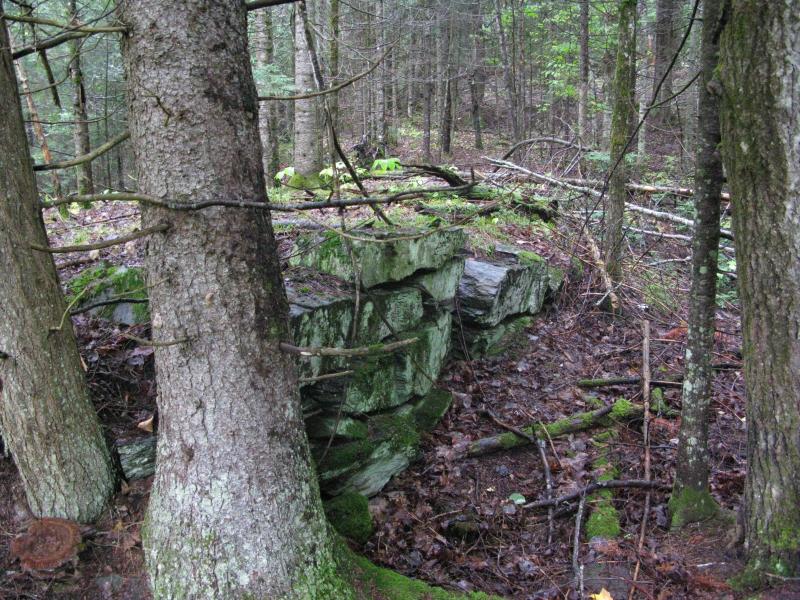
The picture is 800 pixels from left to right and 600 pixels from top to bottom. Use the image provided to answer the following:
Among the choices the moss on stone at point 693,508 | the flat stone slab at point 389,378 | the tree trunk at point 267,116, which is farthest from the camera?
the tree trunk at point 267,116

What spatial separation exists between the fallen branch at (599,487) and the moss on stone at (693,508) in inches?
21.4

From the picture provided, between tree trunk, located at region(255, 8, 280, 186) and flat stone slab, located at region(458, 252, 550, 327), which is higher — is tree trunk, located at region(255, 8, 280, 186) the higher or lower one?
the higher one

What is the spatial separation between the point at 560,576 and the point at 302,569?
1968 mm

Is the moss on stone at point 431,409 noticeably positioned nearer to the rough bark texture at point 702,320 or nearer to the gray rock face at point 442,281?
the gray rock face at point 442,281

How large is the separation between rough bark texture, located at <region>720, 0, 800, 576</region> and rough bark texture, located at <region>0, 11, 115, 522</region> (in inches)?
152

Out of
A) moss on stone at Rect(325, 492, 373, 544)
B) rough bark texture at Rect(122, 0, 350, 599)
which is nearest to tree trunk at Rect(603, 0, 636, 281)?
moss on stone at Rect(325, 492, 373, 544)

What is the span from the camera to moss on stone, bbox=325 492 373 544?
13.9 ft

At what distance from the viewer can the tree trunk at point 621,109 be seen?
6.87 meters

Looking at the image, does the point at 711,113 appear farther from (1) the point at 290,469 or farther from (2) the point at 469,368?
(2) the point at 469,368

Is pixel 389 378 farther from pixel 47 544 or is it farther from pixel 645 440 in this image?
pixel 47 544

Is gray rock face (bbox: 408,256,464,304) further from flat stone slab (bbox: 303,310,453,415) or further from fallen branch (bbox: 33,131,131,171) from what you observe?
fallen branch (bbox: 33,131,131,171)

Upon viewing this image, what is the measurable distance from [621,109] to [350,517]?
5862mm

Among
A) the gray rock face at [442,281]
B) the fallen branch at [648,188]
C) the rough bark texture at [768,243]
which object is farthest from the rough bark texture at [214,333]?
the fallen branch at [648,188]

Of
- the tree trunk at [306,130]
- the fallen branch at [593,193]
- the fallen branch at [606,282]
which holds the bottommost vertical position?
the fallen branch at [606,282]
